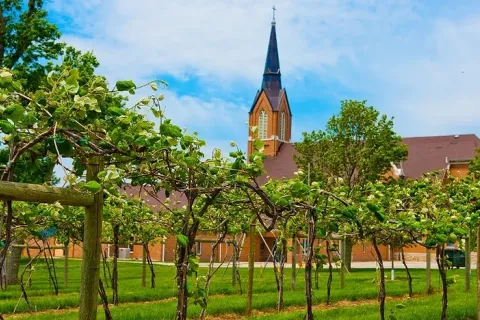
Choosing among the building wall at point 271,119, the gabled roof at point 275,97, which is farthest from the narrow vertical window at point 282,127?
the gabled roof at point 275,97

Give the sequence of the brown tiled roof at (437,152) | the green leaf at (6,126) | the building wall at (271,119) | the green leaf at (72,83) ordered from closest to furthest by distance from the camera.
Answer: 1. the green leaf at (6,126)
2. the green leaf at (72,83)
3. the brown tiled roof at (437,152)
4. the building wall at (271,119)

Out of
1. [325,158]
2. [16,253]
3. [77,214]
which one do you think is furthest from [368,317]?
[325,158]

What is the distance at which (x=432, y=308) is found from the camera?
11.2 metres

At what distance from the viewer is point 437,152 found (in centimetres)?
5331

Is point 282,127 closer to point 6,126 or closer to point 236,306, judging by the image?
point 236,306

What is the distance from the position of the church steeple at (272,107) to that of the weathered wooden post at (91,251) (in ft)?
181

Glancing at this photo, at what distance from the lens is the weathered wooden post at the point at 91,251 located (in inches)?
160

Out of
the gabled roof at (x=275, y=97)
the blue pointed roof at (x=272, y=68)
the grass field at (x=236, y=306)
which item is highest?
the blue pointed roof at (x=272, y=68)

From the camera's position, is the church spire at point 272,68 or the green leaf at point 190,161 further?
the church spire at point 272,68

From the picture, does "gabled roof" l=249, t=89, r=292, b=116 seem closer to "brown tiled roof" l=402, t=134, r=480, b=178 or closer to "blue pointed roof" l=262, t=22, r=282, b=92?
"blue pointed roof" l=262, t=22, r=282, b=92

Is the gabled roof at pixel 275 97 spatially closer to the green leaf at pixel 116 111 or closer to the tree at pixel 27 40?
the tree at pixel 27 40

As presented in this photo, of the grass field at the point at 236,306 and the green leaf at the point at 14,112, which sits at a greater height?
the green leaf at the point at 14,112

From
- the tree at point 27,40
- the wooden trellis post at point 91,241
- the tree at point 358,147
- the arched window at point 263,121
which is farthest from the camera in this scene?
the arched window at point 263,121

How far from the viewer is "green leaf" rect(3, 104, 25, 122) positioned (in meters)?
3.10
